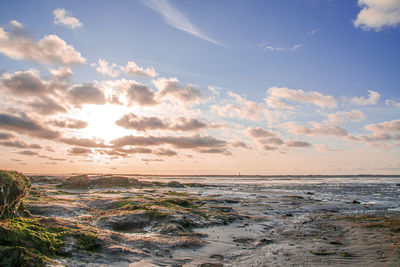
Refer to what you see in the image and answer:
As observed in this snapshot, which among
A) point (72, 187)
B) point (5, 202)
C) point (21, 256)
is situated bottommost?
point (72, 187)

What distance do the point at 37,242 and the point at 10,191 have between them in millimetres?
1843

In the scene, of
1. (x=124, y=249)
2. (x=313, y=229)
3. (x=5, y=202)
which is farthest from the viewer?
(x=313, y=229)

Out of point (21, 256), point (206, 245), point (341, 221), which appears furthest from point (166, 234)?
point (341, 221)

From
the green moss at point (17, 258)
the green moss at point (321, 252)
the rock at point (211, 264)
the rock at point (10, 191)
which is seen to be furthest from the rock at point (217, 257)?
the rock at point (10, 191)

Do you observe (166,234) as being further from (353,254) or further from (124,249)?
(353,254)

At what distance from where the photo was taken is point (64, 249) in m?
6.75

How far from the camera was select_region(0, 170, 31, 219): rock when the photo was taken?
6.53 metres

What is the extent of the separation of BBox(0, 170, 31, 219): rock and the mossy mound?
0.32 metres

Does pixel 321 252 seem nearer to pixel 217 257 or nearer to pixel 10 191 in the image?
pixel 217 257

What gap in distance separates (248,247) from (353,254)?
3.24m

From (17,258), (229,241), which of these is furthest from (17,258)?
(229,241)

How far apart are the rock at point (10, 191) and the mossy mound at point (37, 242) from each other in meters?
0.32

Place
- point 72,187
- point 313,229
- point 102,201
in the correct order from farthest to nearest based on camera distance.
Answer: point 72,187
point 102,201
point 313,229

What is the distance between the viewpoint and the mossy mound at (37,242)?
4.79 metres
